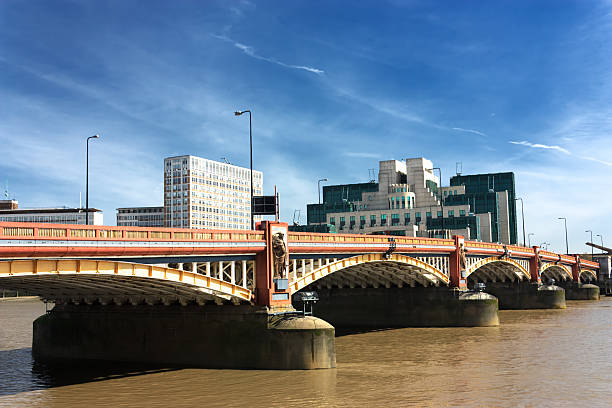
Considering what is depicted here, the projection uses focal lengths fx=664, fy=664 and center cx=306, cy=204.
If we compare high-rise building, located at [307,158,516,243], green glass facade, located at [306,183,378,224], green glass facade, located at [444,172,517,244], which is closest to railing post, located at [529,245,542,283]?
high-rise building, located at [307,158,516,243]

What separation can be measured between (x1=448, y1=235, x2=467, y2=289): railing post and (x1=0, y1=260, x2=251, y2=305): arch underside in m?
31.9

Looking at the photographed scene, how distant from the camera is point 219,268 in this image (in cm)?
3444

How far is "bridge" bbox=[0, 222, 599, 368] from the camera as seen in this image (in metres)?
26.5

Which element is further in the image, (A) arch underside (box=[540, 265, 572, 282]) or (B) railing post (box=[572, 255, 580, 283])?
(B) railing post (box=[572, 255, 580, 283])

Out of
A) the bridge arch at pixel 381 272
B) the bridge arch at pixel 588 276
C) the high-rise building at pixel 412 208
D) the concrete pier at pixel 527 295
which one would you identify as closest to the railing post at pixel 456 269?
the bridge arch at pixel 381 272

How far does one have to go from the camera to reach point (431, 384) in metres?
31.4

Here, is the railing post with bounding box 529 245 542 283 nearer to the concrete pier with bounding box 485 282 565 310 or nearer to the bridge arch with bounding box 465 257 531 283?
the bridge arch with bounding box 465 257 531 283

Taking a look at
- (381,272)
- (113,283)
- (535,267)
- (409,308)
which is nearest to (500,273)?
(535,267)

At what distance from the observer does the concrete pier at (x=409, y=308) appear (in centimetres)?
6041

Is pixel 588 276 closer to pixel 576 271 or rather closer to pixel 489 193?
pixel 576 271

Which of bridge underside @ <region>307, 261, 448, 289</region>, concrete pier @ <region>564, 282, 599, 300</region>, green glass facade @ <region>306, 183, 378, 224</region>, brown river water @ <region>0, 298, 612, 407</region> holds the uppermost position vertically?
green glass facade @ <region>306, 183, 378, 224</region>

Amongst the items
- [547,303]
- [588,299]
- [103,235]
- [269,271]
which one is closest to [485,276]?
[547,303]

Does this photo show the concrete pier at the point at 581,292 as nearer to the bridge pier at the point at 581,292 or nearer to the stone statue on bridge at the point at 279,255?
the bridge pier at the point at 581,292

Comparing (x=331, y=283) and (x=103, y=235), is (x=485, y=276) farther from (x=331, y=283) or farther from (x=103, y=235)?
(x=103, y=235)
